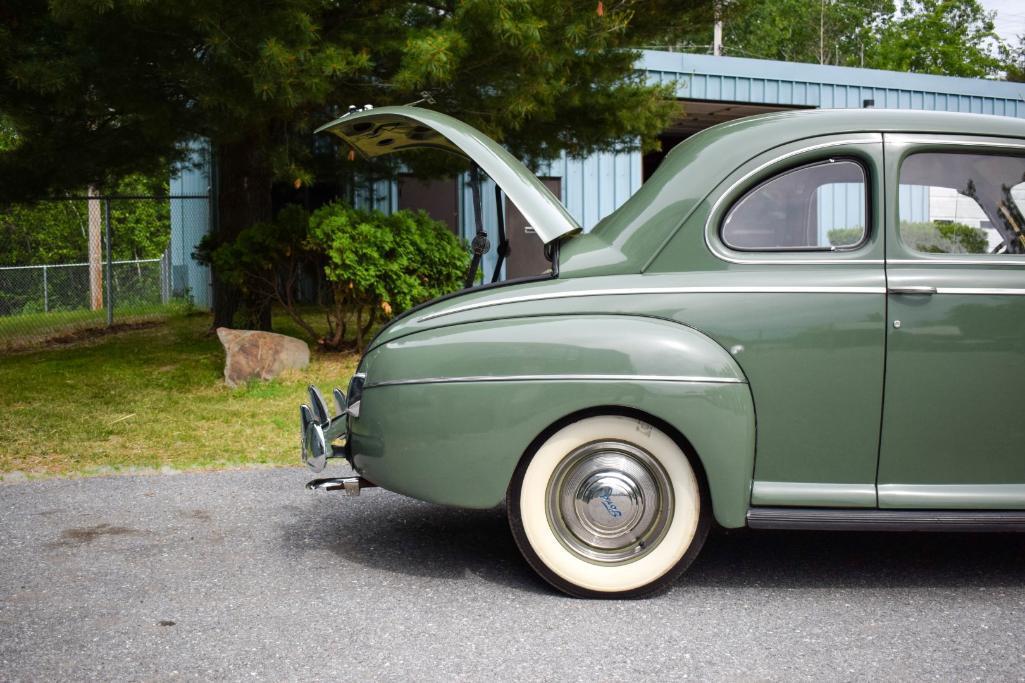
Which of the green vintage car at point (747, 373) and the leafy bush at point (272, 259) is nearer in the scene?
the green vintage car at point (747, 373)

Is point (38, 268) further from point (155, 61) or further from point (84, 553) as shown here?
point (84, 553)

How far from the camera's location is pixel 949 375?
3891 mm

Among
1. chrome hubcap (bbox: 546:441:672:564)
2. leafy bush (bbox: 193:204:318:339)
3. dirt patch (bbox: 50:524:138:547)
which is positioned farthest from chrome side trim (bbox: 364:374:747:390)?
leafy bush (bbox: 193:204:318:339)

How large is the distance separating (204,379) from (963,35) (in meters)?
49.6

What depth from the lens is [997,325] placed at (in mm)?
3893

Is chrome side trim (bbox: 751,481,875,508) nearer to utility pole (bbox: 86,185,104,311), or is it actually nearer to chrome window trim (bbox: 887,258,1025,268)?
chrome window trim (bbox: 887,258,1025,268)

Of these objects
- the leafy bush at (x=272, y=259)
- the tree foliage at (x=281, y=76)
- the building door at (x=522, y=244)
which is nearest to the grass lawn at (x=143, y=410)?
the leafy bush at (x=272, y=259)

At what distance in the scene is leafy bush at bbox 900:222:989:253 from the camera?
160 inches

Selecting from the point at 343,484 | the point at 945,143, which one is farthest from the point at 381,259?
the point at 945,143

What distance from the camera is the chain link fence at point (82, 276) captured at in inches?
558

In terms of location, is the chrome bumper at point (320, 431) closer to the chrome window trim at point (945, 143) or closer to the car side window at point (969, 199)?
the chrome window trim at point (945, 143)

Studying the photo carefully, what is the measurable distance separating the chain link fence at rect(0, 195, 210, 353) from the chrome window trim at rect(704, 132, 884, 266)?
32.1ft

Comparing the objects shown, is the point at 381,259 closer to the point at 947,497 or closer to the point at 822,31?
the point at 947,497

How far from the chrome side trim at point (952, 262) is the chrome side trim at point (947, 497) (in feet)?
2.77
